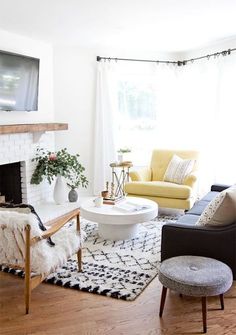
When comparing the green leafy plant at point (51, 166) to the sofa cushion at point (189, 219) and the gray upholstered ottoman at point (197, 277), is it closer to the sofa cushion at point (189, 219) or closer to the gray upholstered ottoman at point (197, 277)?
the sofa cushion at point (189, 219)

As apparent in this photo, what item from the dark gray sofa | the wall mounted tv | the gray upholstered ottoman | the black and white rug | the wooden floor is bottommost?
the wooden floor

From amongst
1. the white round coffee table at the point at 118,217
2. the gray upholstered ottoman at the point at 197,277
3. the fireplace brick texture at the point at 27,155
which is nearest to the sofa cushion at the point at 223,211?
the gray upholstered ottoman at the point at 197,277

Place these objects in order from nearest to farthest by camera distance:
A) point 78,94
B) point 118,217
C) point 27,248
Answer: point 27,248 → point 118,217 → point 78,94

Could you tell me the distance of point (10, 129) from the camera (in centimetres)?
418

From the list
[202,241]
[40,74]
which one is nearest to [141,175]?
[40,74]

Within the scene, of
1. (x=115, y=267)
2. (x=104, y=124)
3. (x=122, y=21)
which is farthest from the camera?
(x=104, y=124)

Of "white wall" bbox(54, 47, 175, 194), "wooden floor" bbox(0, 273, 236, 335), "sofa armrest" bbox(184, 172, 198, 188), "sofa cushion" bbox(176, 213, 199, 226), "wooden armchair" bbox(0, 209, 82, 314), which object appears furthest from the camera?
"white wall" bbox(54, 47, 175, 194)

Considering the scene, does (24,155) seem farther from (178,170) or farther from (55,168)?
(178,170)

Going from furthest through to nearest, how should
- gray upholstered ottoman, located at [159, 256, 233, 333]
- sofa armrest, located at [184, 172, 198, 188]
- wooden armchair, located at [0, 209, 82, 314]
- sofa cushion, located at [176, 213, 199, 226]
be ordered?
sofa armrest, located at [184, 172, 198, 188], sofa cushion, located at [176, 213, 199, 226], wooden armchair, located at [0, 209, 82, 314], gray upholstered ottoman, located at [159, 256, 233, 333]

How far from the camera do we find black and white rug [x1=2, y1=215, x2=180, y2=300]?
2.78m

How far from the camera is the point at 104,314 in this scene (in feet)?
7.96

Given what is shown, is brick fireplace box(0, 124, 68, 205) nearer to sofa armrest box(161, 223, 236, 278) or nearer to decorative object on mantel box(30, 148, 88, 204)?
decorative object on mantel box(30, 148, 88, 204)

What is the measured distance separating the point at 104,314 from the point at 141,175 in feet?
9.47

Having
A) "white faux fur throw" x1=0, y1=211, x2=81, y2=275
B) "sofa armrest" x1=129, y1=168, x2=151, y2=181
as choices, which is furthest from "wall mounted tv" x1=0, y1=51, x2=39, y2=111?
"white faux fur throw" x1=0, y1=211, x2=81, y2=275
